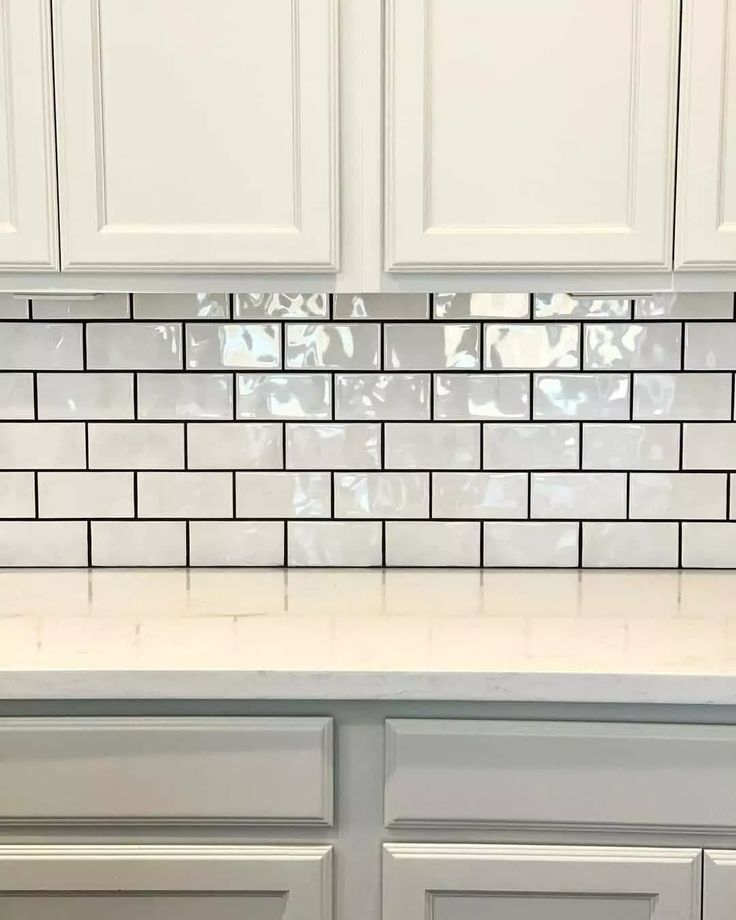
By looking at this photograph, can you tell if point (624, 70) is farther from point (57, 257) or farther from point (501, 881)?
point (501, 881)

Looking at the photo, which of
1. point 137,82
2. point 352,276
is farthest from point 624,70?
point 137,82

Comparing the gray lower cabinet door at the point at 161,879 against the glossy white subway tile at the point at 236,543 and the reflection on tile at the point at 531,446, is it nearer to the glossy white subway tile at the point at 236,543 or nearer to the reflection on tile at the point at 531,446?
the glossy white subway tile at the point at 236,543

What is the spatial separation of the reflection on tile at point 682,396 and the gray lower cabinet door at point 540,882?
2.48 feet

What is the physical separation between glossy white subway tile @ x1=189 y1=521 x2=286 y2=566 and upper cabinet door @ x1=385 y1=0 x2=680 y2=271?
1.86 ft

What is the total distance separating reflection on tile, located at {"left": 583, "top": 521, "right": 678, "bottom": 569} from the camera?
5.62 ft

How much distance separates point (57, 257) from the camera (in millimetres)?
1388

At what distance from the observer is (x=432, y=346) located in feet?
5.53

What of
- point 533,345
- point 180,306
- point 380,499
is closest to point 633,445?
point 533,345

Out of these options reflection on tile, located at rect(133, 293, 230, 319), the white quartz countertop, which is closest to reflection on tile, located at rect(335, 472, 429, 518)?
the white quartz countertop

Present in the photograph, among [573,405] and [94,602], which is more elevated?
[573,405]

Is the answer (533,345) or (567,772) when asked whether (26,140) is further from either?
(567,772)

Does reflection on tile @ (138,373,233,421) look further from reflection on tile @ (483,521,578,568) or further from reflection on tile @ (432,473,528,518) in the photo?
reflection on tile @ (483,521,578,568)

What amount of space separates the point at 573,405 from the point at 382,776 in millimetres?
766

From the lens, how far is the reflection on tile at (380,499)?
1714 mm
